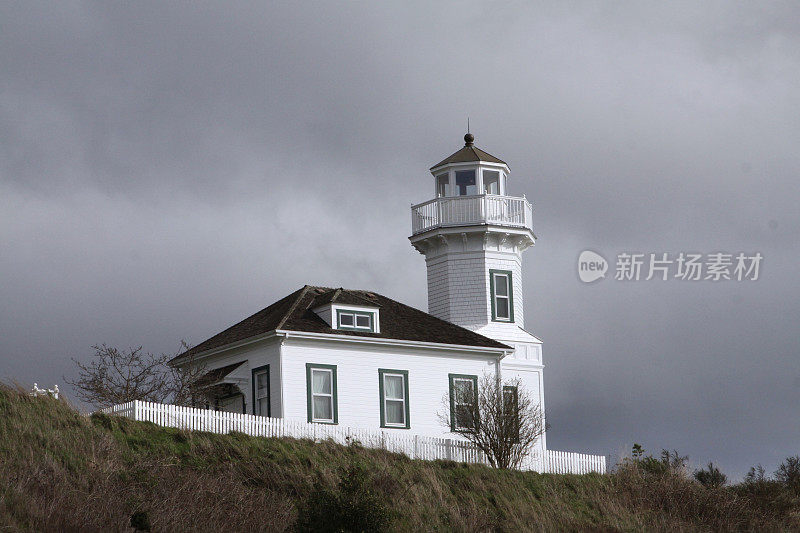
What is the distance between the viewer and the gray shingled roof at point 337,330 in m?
31.8

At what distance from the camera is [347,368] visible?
31453 millimetres

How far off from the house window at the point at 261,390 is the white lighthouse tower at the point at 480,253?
725 centimetres

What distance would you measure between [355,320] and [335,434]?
397 cm

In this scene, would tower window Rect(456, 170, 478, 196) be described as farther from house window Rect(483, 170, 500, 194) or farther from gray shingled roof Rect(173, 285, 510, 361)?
gray shingled roof Rect(173, 285, 510, 361)

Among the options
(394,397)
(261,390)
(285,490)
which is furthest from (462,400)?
(285,490)

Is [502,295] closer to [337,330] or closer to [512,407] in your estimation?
[512,407]

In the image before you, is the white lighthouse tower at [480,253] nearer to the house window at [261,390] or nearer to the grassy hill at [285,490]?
the grassy hill at [285,490]

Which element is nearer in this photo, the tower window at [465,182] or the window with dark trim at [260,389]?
the window with dark trim at [260,389]

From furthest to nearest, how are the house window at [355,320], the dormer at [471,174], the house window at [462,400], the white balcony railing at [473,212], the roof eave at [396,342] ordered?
the dormer at [471,174], the white balcony railing at [473,212], the house window at [355,320], the house window at [462,400], the roof eave at [396,342]

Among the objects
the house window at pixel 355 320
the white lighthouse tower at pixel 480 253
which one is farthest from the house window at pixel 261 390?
the white lighthouse tower at pixel 480 253

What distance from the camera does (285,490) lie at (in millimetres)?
24969

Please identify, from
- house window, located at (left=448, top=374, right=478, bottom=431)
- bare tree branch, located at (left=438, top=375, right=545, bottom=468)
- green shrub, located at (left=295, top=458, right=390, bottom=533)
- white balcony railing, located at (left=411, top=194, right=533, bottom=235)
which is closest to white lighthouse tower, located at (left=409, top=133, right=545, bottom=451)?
white balcony railing, located at (left=411, top=194, right=533, bottom=235)

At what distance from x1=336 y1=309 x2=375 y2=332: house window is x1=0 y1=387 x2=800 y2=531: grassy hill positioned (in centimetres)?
433

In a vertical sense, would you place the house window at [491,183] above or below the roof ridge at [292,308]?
above
